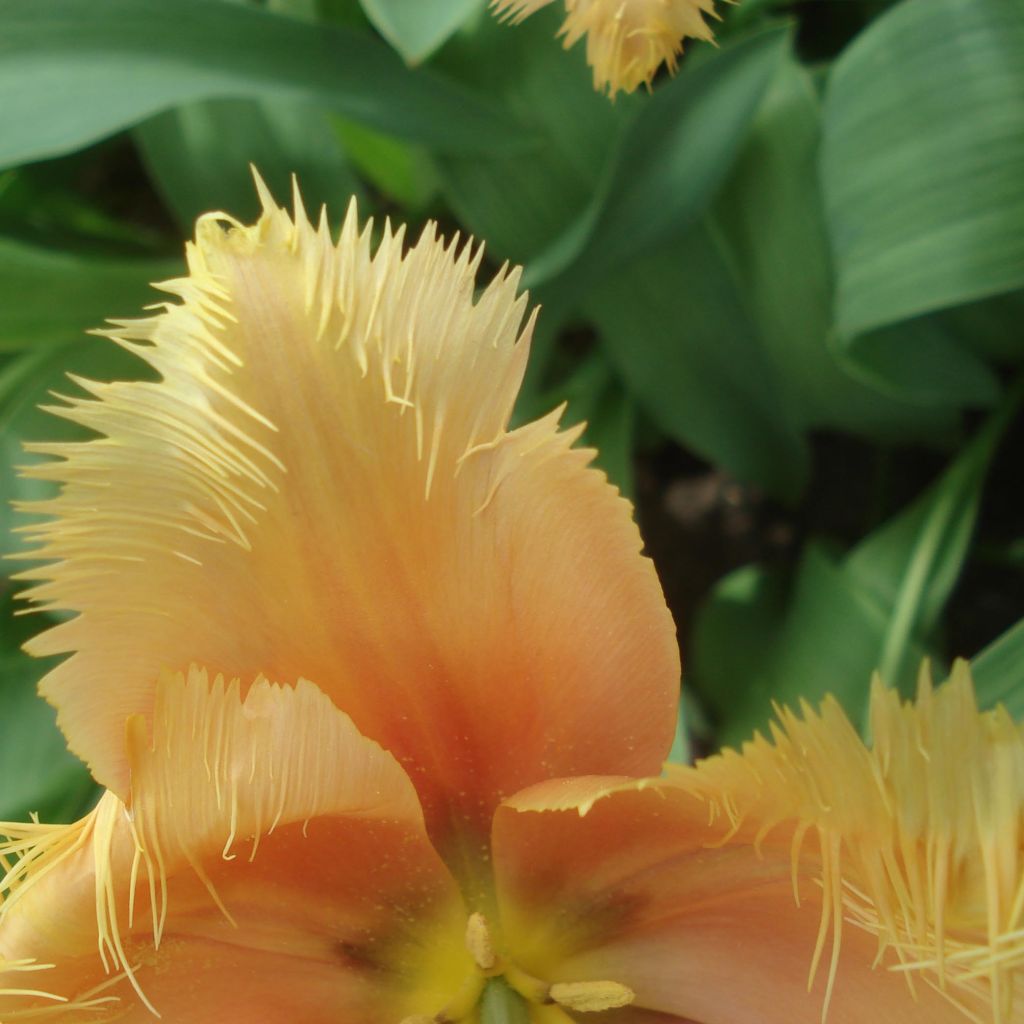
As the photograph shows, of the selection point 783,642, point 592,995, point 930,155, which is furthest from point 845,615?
point 592,995

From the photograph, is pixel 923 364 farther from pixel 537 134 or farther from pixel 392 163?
pixel 392 163

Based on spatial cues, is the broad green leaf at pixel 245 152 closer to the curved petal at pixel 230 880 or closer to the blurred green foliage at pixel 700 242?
the blurred green foliage at pixel 700 242

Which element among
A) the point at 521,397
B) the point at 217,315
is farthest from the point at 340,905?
the point at 521,397

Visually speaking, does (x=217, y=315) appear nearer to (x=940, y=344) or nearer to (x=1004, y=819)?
(x=1004, y=819)

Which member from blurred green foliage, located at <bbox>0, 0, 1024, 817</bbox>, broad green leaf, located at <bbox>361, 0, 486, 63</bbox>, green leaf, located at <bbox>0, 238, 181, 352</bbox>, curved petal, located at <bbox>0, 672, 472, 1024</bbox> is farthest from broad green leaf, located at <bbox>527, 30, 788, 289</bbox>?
curved petal, located at <bbox>0, 672, 472, 1024</bbox>

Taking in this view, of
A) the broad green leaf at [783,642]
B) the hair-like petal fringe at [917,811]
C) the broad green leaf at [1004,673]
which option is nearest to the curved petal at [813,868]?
the hair-like petal fringe at [917,811]

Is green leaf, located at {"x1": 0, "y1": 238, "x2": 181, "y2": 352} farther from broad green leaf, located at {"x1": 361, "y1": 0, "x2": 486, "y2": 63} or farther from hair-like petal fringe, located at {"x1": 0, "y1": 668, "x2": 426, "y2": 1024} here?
hair-like petal fringe, located at {"x1": 0, "y1": 668, "x2": 426, "y2": 1024}
